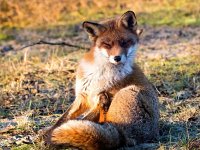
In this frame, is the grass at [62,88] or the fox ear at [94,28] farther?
the grass at [62,88]

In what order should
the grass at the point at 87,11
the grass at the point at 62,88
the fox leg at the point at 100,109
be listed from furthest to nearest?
1. the grass at the point at 87,11
2. the grass at the point at 62,88
3. the fox leg at the point at 100,109

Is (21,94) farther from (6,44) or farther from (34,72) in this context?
(6,44)

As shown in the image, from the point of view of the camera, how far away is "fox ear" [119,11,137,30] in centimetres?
710

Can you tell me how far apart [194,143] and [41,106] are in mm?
3402

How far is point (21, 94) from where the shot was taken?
977cm

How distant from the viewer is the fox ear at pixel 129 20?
23.3 feet

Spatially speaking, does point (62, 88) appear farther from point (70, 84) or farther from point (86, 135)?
point (86, 135)

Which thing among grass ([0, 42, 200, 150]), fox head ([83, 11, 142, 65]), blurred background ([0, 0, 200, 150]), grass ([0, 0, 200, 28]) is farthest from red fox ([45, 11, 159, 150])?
grass ([0, 0, 200, 28])

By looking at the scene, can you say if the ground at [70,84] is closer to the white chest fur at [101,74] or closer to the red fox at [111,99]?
the red fox at [111,99]

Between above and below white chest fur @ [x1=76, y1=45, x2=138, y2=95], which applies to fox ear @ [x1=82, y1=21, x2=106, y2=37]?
above

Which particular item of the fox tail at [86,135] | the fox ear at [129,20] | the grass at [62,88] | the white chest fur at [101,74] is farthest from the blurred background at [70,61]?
the fox ear at [129,20]

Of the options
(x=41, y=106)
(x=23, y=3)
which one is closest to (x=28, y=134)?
(x=41, y=106)

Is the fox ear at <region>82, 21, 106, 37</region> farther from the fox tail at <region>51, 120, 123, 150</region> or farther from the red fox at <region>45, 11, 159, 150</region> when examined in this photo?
the fox tail at <region>51, 120, 123, 150</region>

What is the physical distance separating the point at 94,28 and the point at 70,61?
A: 4.56m
